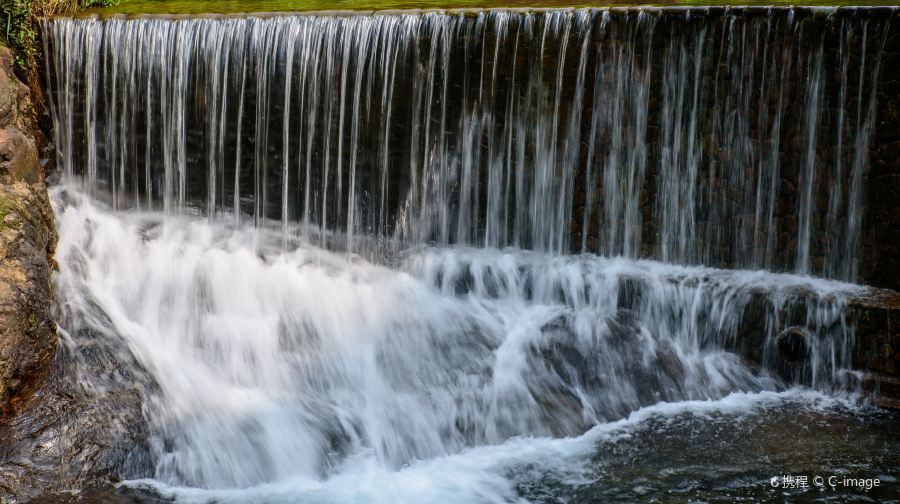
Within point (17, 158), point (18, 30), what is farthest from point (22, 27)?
point (17, 158)

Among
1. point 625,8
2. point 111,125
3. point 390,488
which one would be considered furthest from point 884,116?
point 111,125

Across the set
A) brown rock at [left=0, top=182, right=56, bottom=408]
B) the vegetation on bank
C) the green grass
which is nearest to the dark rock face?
brown rock at [left=0, top=182, right=56, bottom=408]

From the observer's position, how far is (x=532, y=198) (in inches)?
314

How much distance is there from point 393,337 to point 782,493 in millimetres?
3183

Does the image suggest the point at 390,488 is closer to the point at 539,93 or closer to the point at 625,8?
the point at 539,93

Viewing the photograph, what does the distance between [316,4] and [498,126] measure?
2676mm

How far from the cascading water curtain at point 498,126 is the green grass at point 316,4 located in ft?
2.10

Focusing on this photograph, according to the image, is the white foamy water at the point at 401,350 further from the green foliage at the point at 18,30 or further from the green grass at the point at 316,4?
the green grass at the point at 316,4

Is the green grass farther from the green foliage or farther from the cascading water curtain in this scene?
the green foliage

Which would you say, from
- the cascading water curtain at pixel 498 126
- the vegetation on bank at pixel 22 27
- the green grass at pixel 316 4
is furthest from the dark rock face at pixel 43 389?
the green grass at pixel 316 4

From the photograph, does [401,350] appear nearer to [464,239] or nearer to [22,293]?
[464,239]

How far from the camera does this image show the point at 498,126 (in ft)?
26.1

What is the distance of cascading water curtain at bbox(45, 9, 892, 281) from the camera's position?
23.6 feet

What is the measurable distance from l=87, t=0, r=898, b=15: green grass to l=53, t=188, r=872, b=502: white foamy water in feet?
7.65
